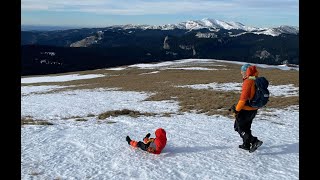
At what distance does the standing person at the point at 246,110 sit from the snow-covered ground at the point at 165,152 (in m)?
0.36

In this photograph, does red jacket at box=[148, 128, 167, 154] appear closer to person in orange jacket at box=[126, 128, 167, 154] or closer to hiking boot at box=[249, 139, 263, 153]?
person in orange jacket at box=[126, 128, 167, 154]

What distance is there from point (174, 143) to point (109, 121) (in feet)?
17.6

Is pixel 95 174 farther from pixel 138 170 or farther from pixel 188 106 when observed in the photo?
pixel 188 106

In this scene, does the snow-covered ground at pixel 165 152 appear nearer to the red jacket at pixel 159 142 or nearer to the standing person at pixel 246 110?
the red jacket at pixel 159 142

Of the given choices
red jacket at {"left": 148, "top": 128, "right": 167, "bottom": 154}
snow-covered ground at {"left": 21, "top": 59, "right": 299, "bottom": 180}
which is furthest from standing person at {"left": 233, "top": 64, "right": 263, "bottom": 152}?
red jacket at {"left": 148, "top": 128, "right": 167, "bottom": 154}

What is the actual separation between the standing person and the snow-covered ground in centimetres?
36

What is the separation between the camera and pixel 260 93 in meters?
9.60

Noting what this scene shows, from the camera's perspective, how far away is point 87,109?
21.8m

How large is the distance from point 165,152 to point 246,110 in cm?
280

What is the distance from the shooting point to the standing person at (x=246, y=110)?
31.6 ft

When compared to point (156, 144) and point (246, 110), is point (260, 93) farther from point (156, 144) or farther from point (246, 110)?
point (156, 144)

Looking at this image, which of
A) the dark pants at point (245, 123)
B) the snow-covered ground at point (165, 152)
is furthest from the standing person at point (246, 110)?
the snow-covered ground at point (165, 152)

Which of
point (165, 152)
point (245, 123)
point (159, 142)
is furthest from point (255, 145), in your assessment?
point (159, 142)
